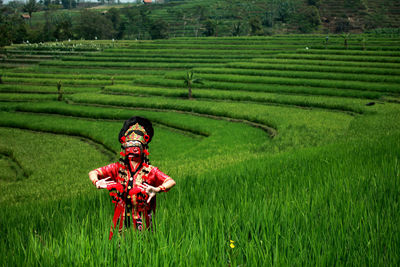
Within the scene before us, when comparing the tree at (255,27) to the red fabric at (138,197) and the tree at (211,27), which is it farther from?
the red fabric at (138,197)

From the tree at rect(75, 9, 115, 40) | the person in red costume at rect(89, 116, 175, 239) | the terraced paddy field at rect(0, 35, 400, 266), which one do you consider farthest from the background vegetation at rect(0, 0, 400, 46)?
the person in red costume at rect(89, 116, 175, 239)

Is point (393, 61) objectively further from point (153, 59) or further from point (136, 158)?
point (136, 158)

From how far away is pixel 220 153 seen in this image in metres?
13.4

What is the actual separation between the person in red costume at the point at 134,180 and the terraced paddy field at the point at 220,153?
172mm

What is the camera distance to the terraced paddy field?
7.01 feet

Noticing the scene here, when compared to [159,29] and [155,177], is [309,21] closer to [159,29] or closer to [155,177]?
[159,29]

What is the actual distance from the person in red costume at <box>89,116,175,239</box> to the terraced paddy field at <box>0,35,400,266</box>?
6.8 inches

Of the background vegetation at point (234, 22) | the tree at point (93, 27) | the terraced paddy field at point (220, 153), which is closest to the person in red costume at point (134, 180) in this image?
the terraced paddy field at point (220, 153)

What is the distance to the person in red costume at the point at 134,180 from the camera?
290 cm

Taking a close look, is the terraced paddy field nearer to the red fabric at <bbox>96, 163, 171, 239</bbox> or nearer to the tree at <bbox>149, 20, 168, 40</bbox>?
the red fabric at <bbox>96, 163, 171, 239</bbox>

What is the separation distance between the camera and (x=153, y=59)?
1778 inches

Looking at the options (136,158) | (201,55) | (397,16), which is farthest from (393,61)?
(397,16)

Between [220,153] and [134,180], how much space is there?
1047 cm

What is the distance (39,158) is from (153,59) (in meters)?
32.0
